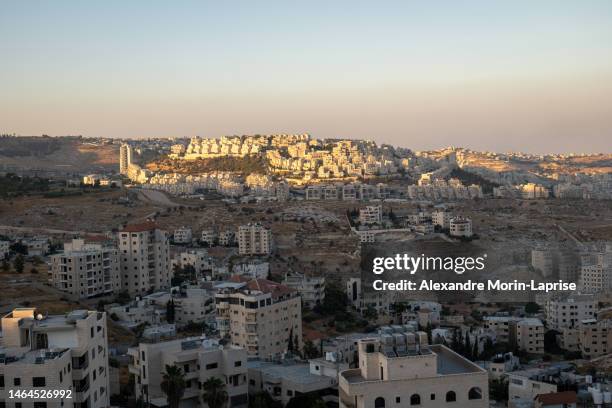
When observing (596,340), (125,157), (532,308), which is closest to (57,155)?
(125,157)

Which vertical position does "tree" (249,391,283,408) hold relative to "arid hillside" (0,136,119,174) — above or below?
below

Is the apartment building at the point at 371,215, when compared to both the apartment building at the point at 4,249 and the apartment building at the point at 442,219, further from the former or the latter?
the apartment building at the point at 4,249

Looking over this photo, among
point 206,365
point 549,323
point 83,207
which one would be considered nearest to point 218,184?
point 83,207

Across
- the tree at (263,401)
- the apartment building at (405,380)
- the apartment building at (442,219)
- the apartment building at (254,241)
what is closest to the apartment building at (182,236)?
the apartment building at (254,241)

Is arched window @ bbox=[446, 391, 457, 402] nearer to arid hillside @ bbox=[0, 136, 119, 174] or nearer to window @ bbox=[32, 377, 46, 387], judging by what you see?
window @ bbox=[32, 377, 46, 387]

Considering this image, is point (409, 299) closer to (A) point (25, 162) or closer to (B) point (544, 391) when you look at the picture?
(B) point (544, 391)

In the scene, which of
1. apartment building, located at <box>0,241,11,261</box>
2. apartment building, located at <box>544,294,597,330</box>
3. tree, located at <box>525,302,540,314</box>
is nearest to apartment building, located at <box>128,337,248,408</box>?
apartment building, located at <box>544,294,597,330</box>

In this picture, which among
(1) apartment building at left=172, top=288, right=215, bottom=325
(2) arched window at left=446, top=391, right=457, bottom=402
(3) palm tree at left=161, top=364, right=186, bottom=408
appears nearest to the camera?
(2) arched window at left=446, top=391, right=457, bottom=402
